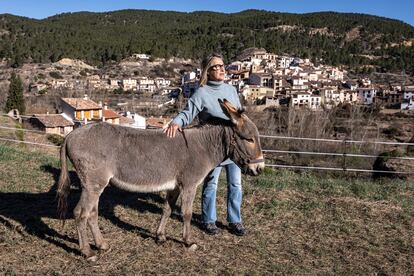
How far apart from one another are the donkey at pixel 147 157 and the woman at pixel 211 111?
0.61 ft

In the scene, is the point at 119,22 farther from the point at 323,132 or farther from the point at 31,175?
the point at 31,175

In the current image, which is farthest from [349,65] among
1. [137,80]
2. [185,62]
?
[137,80]

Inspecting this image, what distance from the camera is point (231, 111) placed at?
4234mm

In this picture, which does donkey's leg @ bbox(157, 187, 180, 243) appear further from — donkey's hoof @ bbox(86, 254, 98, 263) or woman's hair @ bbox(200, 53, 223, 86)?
woman's hair @ bbox(200, 53, 223, 86)

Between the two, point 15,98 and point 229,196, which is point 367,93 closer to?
point 15,98

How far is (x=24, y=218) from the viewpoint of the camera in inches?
215

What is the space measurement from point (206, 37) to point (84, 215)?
5826 inches

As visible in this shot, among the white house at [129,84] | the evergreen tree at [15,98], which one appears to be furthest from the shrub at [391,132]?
the white house at [129,84]

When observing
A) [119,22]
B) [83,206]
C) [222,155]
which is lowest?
[83,206]

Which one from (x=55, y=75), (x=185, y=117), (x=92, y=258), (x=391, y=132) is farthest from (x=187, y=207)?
(x=55, y=75)

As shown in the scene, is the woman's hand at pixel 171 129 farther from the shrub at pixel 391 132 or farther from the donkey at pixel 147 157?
the shrub at pixel 391 132

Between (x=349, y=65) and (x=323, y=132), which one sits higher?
(x=349, y=65)

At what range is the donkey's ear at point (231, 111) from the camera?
13.8ft

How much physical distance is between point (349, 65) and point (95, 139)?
13342 cm
